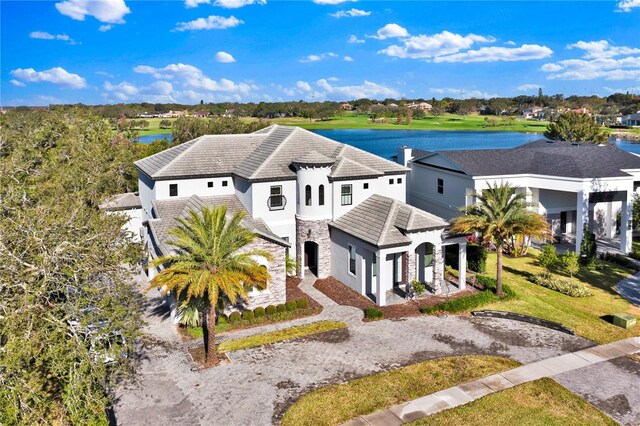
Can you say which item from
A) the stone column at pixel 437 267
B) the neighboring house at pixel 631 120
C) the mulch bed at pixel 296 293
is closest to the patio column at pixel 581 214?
the stone column at pixel 437 267

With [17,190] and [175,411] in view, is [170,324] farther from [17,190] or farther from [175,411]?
[17,190]

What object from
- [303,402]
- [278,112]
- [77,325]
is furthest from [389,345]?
[278,112]

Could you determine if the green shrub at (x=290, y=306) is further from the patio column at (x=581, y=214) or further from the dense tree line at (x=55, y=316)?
the patio column at (x=581, y=214)

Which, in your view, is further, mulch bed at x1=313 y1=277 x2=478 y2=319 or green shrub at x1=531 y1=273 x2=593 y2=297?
green shrub at x1=531 y1=273 x2=593 y2=297

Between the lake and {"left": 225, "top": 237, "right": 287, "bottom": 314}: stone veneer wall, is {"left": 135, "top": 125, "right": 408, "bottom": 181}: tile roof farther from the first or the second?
the lake

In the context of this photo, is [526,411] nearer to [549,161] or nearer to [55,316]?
[55,316]

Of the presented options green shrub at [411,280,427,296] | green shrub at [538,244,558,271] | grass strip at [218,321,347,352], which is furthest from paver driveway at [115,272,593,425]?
green shrub at [538,244,558,271]

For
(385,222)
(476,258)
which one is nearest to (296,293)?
(385,222)

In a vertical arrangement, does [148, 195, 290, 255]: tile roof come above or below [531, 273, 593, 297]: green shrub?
above
